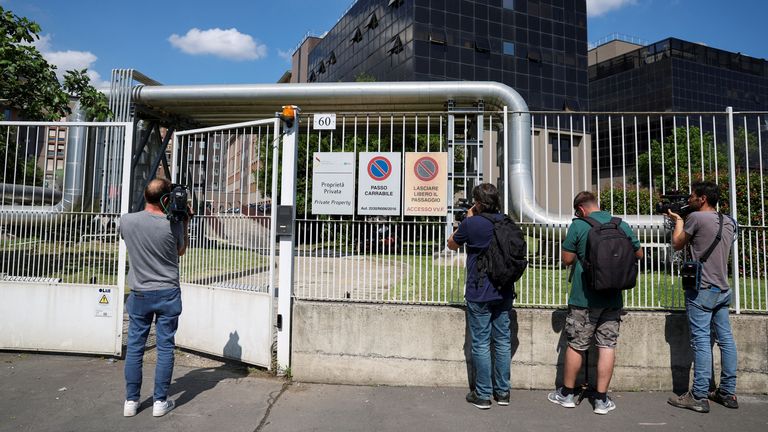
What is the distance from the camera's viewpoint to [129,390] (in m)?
3.70

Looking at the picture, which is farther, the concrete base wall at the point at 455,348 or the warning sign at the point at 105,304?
the warning sign at the point at 105,304

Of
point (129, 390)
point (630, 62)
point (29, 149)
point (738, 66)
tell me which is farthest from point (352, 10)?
point (738, 66)

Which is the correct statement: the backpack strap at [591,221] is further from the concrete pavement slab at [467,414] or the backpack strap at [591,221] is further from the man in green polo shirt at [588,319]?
the concrete pavement slab at [467,414]

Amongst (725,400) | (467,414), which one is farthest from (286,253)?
(725,400)

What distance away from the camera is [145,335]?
375 centimetres

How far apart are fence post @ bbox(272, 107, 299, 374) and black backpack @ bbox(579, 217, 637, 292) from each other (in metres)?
2.73

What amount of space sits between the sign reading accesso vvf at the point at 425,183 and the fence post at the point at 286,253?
3.75ft

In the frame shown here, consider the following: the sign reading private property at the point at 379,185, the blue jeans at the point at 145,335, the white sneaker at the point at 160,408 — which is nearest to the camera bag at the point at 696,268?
Result: the sign reading private property at the point at 379,185

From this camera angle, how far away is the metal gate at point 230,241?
15.5 feet

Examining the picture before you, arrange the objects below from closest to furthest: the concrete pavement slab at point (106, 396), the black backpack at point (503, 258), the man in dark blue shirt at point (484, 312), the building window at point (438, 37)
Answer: the concrete pavement slab at point (106, 396), the black backpack at point (503, 258), the man in dark blue shirt at point (484, 312), the building window at point (438, 37)

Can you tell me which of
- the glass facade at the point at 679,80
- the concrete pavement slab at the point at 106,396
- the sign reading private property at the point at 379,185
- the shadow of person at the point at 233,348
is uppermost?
the glass facade at the point at 679,80

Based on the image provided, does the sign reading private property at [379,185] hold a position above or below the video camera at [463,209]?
above

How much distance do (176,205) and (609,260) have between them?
346cm

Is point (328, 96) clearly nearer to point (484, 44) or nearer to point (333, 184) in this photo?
point (333, 184)
